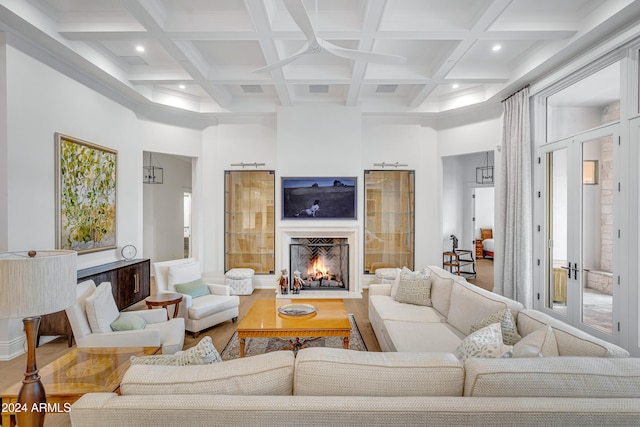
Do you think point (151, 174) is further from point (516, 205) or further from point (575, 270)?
point (575, 270)

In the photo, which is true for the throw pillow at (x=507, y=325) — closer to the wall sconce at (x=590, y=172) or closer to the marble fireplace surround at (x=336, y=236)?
the wall sconce at (x=590, y=172)

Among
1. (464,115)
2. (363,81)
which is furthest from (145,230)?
(464,115)

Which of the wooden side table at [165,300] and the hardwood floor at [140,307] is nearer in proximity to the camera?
the hardwood floor at [140,307]

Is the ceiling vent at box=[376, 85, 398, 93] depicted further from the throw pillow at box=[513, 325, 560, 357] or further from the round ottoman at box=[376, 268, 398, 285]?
the throw pillow at box=[513, 325, 560, 357]

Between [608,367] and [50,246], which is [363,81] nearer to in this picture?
[608,367]

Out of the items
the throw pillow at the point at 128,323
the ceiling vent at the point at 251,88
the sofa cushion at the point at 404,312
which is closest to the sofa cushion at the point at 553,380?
the sofa cushion at the point at 404,312

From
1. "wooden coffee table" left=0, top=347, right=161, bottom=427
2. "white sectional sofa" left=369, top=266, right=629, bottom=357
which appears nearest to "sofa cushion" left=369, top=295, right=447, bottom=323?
"white sectional sofa" left=369, top=266, right=629, bottom=357

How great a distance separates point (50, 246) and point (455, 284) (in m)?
4.53

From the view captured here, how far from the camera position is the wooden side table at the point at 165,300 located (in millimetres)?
3359

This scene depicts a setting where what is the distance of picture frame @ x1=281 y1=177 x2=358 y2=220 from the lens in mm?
5496

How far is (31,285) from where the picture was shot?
135 centimetres

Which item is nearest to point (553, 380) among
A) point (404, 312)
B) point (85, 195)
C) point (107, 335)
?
point (404, 312)

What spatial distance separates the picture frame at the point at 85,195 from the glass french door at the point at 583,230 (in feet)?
19.8

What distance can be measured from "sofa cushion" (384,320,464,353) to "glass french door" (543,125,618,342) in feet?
5.93
